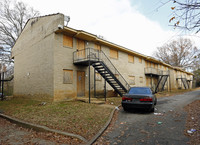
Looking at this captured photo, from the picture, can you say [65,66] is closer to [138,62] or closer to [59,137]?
[59,137]

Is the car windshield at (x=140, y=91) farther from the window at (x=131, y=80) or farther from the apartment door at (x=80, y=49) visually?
the window at (x=131, y=80)

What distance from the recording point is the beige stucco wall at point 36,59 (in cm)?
1225

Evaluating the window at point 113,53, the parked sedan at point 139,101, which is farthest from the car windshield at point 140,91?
the window at point 113,53

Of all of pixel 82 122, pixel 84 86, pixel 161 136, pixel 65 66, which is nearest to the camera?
pixel 161 136

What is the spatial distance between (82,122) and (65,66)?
24.6ft

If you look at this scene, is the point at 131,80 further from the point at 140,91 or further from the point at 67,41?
the point at 140,91

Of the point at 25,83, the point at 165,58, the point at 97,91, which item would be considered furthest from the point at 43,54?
the point at 165,58

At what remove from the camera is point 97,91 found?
49.1ft

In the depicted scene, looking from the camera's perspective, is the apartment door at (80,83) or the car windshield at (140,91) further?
the apartment door at (80,83)

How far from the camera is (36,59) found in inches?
557

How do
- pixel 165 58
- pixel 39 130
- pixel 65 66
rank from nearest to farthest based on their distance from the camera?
pixel 39 130 → pixel 65 66 → pixel 165 58

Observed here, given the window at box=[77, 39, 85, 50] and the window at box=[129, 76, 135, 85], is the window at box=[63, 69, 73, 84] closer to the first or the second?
the window at box=[77, 39, 85, 50]

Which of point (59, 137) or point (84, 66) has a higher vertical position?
point (84, 66)

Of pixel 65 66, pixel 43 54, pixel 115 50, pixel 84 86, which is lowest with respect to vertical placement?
pixel 84 86
